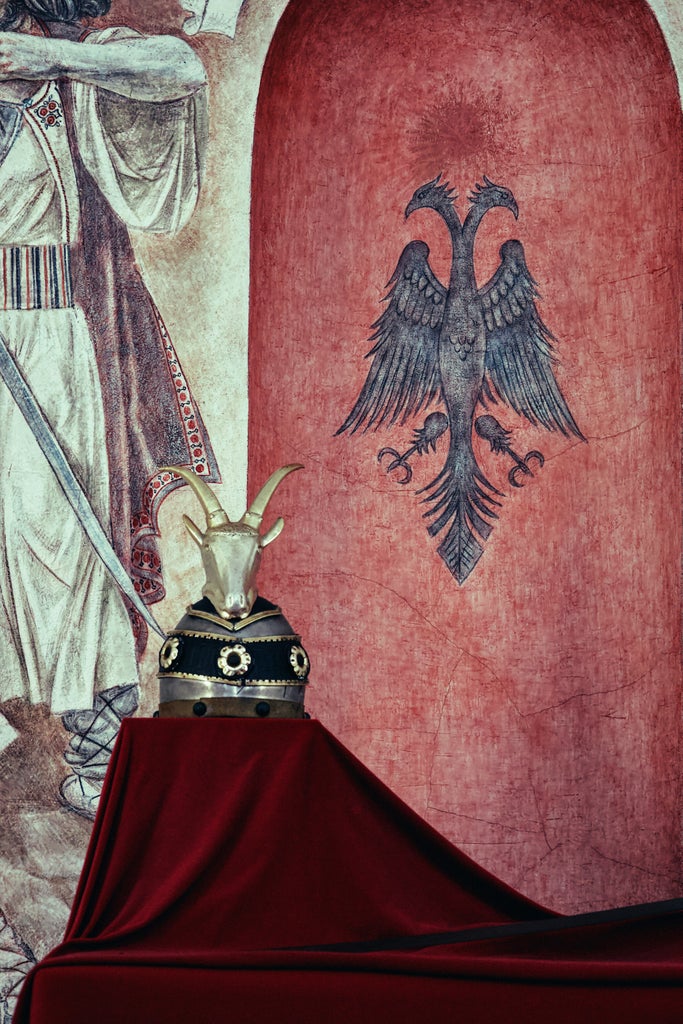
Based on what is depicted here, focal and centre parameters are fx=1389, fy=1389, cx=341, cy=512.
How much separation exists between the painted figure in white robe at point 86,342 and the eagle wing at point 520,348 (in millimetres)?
1236

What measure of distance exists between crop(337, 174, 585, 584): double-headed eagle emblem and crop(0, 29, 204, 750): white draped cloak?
3.20 feet

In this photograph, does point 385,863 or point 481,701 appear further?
point 481,701

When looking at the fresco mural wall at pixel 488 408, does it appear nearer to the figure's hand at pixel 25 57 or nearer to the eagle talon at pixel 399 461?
the eagle talon at pixel 399 461

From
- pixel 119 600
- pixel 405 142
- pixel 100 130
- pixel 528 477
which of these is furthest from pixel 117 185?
pixel 528 477

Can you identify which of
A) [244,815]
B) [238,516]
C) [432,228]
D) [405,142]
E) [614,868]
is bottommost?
[614,868]

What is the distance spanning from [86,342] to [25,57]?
1.13 meters


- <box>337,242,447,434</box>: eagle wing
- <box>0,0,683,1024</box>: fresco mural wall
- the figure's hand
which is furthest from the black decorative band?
the figure's hand

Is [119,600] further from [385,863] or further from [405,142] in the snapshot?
[405,142]

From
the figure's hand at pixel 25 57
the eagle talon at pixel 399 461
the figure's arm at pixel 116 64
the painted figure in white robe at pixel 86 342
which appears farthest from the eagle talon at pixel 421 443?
the figure's hand at pixel 25 57

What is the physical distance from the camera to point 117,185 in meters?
5.32

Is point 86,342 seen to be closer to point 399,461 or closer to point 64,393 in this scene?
point 64,393

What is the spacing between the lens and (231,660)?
3.88m

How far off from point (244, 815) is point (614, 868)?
6.86ft

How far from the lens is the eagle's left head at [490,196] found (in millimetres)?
5637
